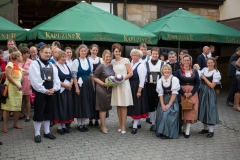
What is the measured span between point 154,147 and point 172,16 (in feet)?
20.4

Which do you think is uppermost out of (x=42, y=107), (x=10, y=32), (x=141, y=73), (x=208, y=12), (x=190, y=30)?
Answer: (x=208, y=12)

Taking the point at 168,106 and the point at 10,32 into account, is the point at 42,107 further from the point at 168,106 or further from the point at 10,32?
the point at 10,32

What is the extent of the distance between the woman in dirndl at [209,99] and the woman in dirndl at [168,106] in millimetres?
567

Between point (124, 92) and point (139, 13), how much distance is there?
25.9 feet

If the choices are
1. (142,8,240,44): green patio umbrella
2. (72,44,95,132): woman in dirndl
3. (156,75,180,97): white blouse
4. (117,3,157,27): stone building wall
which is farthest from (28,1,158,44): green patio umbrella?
(117,3,157,27): stone building wall

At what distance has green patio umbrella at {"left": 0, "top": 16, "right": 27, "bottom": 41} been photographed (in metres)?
7.54

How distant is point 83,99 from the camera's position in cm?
584

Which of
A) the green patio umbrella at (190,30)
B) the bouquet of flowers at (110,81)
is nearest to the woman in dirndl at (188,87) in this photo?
the bouquet of flowers at (110,81)

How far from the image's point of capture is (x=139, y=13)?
12.8 m

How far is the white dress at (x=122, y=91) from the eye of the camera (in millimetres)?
5652

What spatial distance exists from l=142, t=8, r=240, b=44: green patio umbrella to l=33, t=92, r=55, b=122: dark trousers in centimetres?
492

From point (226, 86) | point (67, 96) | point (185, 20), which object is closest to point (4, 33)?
point (67, 96)

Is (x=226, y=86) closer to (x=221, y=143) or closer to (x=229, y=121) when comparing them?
(x=229, y=121)

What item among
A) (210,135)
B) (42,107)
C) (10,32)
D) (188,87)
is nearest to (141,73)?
(188,87)
